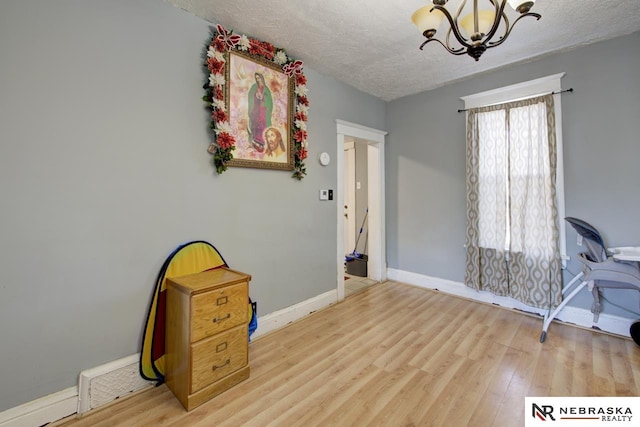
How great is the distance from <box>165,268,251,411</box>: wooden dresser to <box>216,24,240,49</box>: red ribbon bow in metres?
1.87

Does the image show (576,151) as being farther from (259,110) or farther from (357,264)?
(259,110)

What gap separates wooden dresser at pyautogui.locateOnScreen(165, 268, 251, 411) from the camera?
5.41ft

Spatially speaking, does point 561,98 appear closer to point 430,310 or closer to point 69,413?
point 430,310

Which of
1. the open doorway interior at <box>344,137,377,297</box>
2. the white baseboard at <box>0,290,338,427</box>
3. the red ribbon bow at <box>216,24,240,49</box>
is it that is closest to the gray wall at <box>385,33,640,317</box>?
the open doorway interior at <box>344,137,377,297</box>

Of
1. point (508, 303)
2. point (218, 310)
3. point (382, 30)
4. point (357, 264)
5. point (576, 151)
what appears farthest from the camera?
point (357, 264)

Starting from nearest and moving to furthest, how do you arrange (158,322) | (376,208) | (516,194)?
1. (158,322)
2. (516,194)
3. (376,208)

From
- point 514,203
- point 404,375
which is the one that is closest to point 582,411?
point 404,375

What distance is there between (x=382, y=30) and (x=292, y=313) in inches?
109

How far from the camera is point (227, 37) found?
7.22ft

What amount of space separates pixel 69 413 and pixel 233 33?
9.41 ft

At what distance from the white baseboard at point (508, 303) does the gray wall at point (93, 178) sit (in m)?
2.60

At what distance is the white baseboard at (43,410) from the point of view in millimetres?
1428

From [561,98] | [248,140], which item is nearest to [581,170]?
[561,98]

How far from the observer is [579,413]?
5.21 feet
